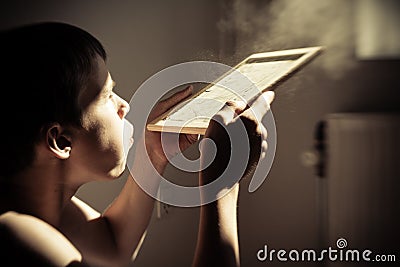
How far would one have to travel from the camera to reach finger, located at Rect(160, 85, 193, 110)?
98 centimetres

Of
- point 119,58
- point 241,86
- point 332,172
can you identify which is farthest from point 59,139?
point 332,172

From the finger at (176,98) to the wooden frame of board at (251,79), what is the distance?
10 millimetres

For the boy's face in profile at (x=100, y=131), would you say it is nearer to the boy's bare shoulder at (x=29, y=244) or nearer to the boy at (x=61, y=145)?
the boy at (x=61, y=145)

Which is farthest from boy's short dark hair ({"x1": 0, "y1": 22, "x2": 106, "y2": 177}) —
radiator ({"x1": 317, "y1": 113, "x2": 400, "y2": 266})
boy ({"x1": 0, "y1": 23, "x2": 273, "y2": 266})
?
radiator ({"x1": 317, "y1": 113, "x2": 400, "y2": 266})

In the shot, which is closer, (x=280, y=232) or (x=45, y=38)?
(x=45, y=38)

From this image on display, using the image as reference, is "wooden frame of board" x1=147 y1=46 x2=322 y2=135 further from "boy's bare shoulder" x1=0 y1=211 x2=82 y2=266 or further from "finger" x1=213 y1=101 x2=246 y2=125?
"boy's bare shoulder" x1=0 y1=211 x2=82 y2=266

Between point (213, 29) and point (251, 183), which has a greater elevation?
point (213, 29)

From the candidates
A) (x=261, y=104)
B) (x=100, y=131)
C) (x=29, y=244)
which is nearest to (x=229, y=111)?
(x=261, y=104)

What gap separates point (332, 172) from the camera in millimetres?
988

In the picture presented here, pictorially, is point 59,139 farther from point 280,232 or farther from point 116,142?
point 280,232

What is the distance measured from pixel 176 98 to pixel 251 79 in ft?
0.41

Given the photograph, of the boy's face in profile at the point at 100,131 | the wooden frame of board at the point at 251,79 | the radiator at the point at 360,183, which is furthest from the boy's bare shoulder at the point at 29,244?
the radiator at the point at 360,183

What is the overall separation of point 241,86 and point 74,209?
12.9 inches

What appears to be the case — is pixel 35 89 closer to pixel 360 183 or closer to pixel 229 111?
pixel 229 111
